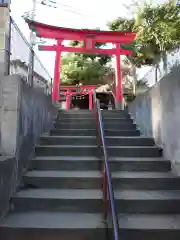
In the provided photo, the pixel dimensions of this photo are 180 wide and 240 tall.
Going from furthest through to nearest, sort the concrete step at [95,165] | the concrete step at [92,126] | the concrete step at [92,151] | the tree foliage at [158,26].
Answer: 1. the tree foliage at [158,26]
2. the concrete step at [92,126]
3. the concrete step at [92,151]
4. the concrete step at [95,165]

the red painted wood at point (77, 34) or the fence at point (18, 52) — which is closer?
the fence at point (18, 52)

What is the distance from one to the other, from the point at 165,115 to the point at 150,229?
2.28 meters

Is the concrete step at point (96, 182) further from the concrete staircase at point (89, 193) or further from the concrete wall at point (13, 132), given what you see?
the concrete wall at point (13, 132)

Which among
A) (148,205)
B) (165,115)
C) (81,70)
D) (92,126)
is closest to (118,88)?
(92,126)

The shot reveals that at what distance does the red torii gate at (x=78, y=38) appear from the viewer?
10.7 m

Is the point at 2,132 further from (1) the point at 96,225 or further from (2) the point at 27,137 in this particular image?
(1) the point at 96,225

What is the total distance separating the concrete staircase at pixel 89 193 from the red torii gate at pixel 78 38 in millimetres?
5623

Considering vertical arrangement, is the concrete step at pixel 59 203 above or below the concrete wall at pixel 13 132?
below

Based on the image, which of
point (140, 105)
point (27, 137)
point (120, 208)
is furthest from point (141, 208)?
point (140, 105)

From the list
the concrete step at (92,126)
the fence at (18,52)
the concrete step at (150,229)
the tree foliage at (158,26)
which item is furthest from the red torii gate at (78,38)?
the concrete step at (150,229)

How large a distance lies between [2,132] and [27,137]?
2.36 feet

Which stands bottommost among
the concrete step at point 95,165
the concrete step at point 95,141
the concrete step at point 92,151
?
the concrete step at point 95,165

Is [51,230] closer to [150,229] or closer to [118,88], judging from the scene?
[150,229]

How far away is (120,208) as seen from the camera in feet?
12.0
